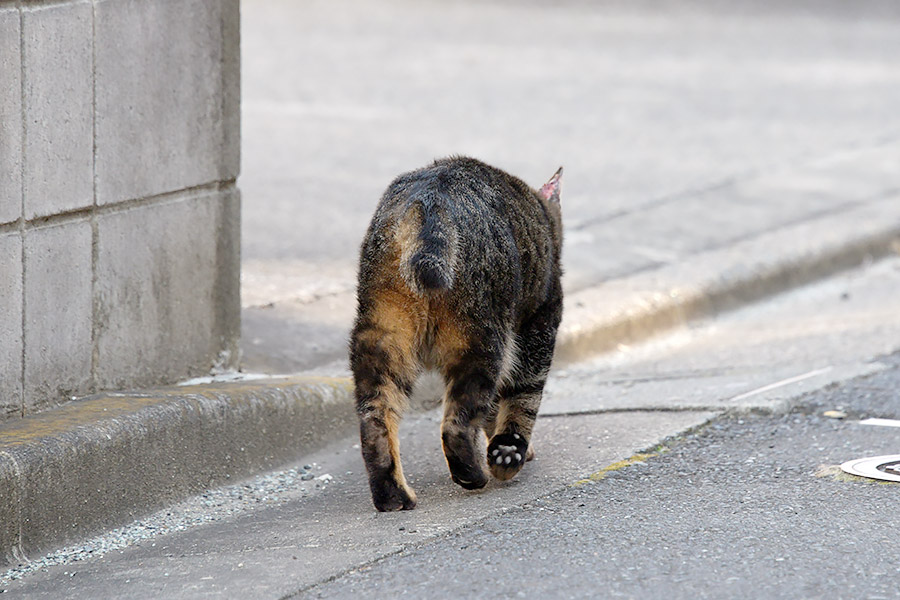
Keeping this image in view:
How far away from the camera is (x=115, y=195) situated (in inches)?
183

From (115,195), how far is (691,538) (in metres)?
2.27

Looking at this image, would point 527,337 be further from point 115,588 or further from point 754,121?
point 754,121

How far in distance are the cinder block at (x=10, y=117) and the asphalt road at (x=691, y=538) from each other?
1.63 metres

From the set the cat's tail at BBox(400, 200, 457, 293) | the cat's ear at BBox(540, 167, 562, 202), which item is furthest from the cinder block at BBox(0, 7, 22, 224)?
the cat's ear at BBox(540, 167, 562, 202)

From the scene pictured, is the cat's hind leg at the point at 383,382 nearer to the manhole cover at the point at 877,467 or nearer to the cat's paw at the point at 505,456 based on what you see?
the cat's paw at the point at 505,456

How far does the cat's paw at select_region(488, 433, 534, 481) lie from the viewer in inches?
173

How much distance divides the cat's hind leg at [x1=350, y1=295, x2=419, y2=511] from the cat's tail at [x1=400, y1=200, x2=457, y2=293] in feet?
0.49

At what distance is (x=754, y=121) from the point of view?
442 inches

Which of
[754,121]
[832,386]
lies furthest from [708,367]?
[754,121]

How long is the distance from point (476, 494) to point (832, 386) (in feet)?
6.12

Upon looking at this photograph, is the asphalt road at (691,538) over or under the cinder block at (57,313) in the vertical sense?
under

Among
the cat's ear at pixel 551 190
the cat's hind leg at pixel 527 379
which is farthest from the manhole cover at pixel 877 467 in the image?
the cat's ear at pixel 551 190

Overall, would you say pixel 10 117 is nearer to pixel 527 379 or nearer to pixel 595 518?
pixel 527 379

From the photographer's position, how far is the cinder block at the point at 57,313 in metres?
4.31
